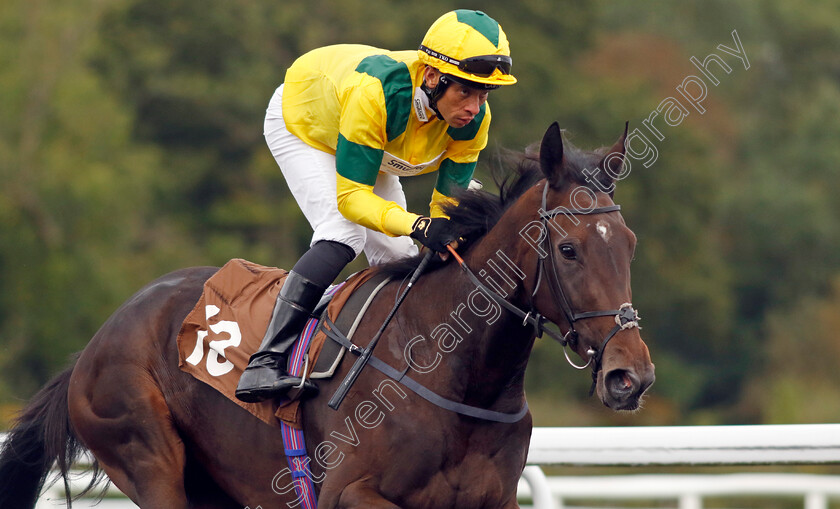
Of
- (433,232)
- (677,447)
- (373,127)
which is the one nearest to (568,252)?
(433,232)

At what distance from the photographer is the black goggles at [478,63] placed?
4.23m

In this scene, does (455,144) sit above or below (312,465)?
above

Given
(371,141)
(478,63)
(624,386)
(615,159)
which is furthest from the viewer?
(371,141)

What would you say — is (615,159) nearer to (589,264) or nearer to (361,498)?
(589,264)

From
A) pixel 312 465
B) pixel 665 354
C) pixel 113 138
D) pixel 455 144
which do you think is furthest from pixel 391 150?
pixel 665 354

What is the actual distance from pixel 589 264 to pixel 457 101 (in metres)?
0.93

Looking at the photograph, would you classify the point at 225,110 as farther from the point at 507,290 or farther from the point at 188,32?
the point at 507,290

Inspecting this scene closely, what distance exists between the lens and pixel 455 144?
4.75 m

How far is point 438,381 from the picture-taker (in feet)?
13.7

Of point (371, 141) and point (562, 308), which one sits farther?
point (371, 141)

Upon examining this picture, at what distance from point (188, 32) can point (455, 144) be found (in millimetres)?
22380

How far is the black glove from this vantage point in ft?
13.9

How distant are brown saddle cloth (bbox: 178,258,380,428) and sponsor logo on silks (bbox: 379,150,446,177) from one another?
0.44 metres

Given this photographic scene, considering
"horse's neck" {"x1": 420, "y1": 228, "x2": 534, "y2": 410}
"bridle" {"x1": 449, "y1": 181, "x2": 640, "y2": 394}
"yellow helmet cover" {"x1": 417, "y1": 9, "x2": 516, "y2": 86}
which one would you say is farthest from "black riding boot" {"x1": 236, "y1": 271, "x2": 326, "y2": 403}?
"yellow helmet cover" {"x1": 417, "y1": 9, "x2": 516, "y2": 86}
